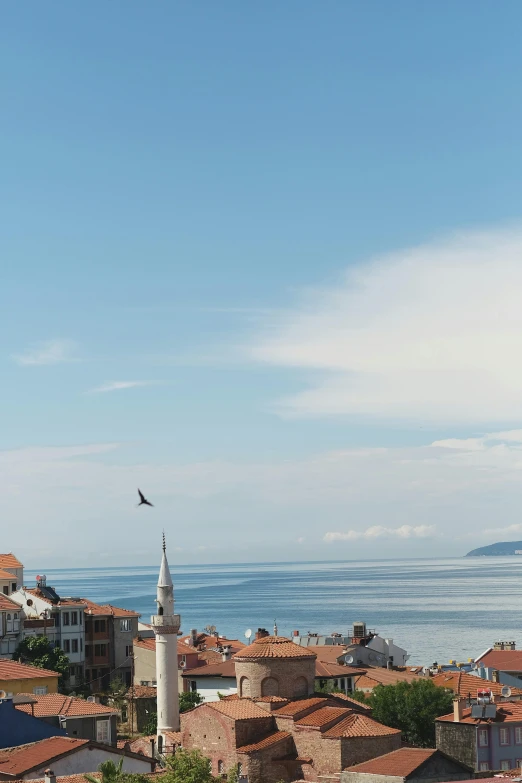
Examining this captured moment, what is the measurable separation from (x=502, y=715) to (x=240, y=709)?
37.9 feet

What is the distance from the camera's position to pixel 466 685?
59.3 m

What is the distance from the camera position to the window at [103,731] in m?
46.5

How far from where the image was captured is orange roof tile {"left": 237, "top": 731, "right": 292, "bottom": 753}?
46750 millimetres

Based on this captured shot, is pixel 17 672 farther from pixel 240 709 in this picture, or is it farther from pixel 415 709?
pixel 415 709

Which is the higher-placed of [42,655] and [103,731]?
[42,655]

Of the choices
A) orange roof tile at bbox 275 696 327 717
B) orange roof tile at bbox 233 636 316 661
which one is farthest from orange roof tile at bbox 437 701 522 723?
orange roof tile at bbox 233 636 316 661

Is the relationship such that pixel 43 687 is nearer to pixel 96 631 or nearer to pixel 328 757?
pixel 328 757

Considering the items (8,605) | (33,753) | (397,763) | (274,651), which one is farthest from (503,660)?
(33,753)

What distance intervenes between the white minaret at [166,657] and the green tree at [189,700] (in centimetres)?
538

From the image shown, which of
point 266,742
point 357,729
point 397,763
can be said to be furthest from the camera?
point 266,742

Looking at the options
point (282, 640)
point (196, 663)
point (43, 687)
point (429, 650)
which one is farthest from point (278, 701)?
point (429, 650)

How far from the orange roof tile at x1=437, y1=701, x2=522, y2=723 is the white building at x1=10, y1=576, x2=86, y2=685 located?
31981mm

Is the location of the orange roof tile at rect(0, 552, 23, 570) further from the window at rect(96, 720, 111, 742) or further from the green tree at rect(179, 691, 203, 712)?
the window at rect(96, 720, 111, 742)

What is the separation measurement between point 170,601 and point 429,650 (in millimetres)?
67211
